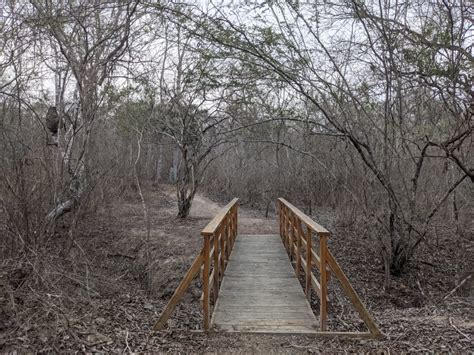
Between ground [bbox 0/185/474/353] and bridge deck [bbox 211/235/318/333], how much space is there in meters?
0.29

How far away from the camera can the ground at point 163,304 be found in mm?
3400

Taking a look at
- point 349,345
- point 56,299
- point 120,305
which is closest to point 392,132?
point 349,345

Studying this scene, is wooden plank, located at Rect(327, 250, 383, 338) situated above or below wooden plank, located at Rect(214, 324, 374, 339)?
above

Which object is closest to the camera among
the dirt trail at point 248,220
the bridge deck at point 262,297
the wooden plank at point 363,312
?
the wooden plank at point 363,312

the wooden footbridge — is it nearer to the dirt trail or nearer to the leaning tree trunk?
the dirt trail

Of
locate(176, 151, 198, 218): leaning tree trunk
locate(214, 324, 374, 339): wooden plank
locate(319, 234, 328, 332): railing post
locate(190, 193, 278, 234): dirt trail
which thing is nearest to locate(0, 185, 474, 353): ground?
locate(214, 324, 374, 339): wooden plank

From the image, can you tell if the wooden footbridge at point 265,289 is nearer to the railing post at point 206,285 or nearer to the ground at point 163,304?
the railing post at point 206,285

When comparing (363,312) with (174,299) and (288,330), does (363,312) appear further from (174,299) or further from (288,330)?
(174,299)

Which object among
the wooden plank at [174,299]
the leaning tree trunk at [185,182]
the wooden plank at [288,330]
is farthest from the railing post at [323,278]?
the leaning tree trunk at [185,182]

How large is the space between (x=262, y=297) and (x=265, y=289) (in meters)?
0.34

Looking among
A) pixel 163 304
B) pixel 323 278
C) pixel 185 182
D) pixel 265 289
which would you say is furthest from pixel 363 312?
pixel 185 182

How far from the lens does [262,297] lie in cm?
507

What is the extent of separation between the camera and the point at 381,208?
764 cm

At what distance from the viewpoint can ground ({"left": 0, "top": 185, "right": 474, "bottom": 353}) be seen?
3.40m
